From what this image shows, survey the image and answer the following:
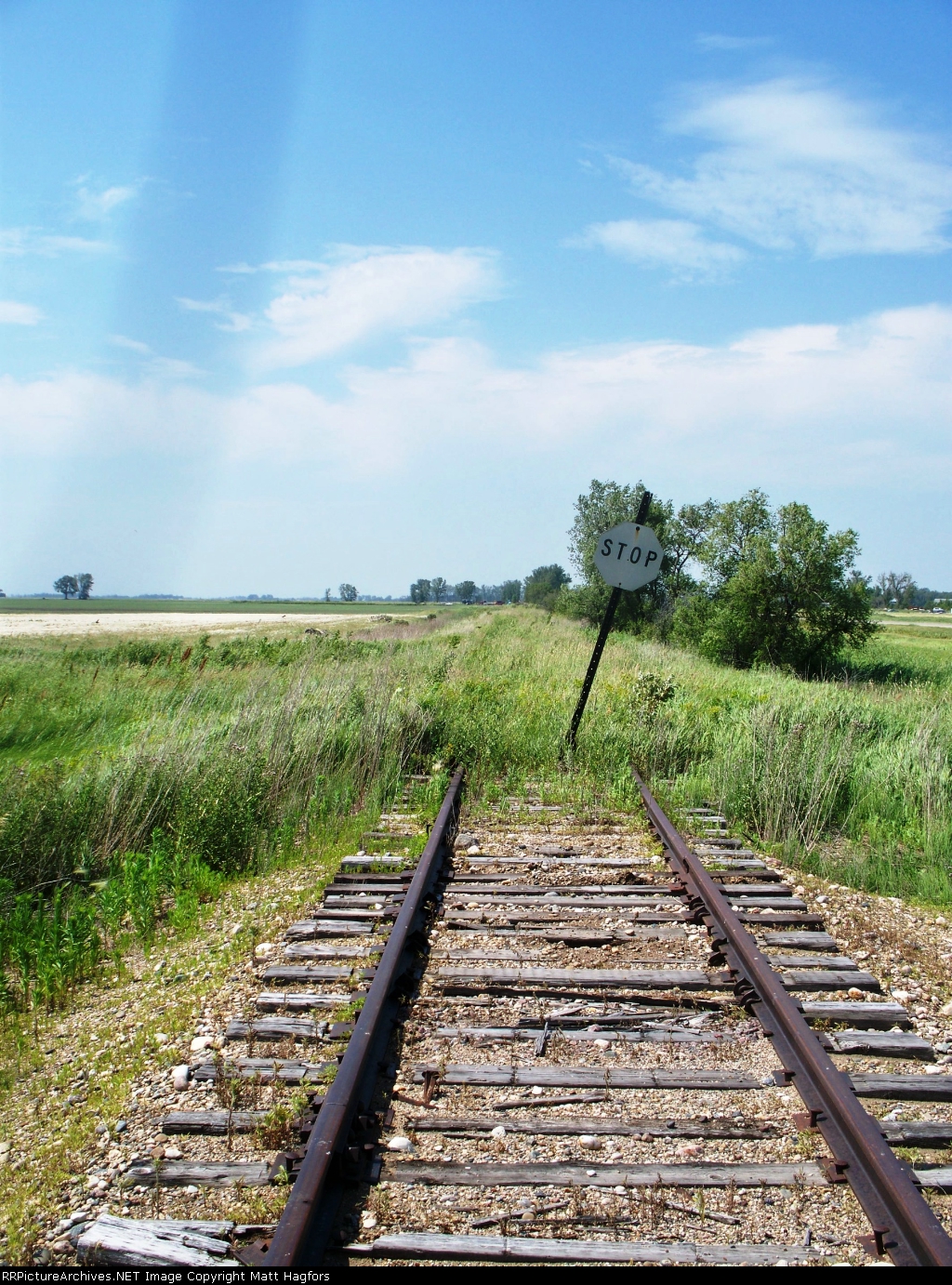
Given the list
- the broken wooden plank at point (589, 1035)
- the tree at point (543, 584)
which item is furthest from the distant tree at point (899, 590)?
the broken wooden plank at point (589, 1035)

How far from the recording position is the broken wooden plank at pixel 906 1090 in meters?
3.09

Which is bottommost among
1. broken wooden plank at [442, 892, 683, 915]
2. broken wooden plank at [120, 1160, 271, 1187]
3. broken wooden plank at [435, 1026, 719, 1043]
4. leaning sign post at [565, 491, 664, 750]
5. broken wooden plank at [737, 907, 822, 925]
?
broken wooden plank at [120, 1160, 271, 1187]

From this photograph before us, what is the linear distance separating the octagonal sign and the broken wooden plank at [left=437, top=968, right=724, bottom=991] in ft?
17.3

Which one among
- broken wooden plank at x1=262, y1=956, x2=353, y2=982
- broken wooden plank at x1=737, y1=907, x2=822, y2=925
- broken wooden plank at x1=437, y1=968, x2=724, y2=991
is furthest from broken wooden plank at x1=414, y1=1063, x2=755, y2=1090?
broken wooden plank at x1=737, y1=907, x2=822, y2=925

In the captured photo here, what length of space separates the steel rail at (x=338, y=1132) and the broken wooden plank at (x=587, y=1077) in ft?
0.80

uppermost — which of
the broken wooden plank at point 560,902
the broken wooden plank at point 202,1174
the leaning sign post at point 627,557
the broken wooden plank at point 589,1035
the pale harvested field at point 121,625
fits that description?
the leaning sign post at point 627,557

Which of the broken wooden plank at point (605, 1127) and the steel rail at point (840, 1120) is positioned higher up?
the steel rail at point (840, 1120)

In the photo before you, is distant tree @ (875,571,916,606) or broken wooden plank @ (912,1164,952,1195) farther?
distant tree @ (875,571,916,606)

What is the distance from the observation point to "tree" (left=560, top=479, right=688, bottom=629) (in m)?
46.5

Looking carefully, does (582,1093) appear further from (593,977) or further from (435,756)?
(435,756)

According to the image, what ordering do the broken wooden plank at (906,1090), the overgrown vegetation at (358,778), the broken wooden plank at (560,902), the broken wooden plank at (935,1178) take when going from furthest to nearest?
the overgrown vegetation at (358,778) < the broken wooden plank at (560,902) < the broken wooden plank at (906,1090) < the broken wooden plank at (935,1178)

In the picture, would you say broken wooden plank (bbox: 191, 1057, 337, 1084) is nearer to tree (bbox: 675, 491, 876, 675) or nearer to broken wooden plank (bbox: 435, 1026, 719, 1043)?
broken wooden plank (bbox: 435, 1026, 719, 1043)

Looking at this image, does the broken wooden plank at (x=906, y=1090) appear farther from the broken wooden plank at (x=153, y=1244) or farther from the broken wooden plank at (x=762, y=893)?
the broken wooden plank at (x=153, y=1244)

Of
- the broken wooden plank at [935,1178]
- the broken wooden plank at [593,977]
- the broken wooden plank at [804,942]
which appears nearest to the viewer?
the broken wooden plank at [935,1178]
